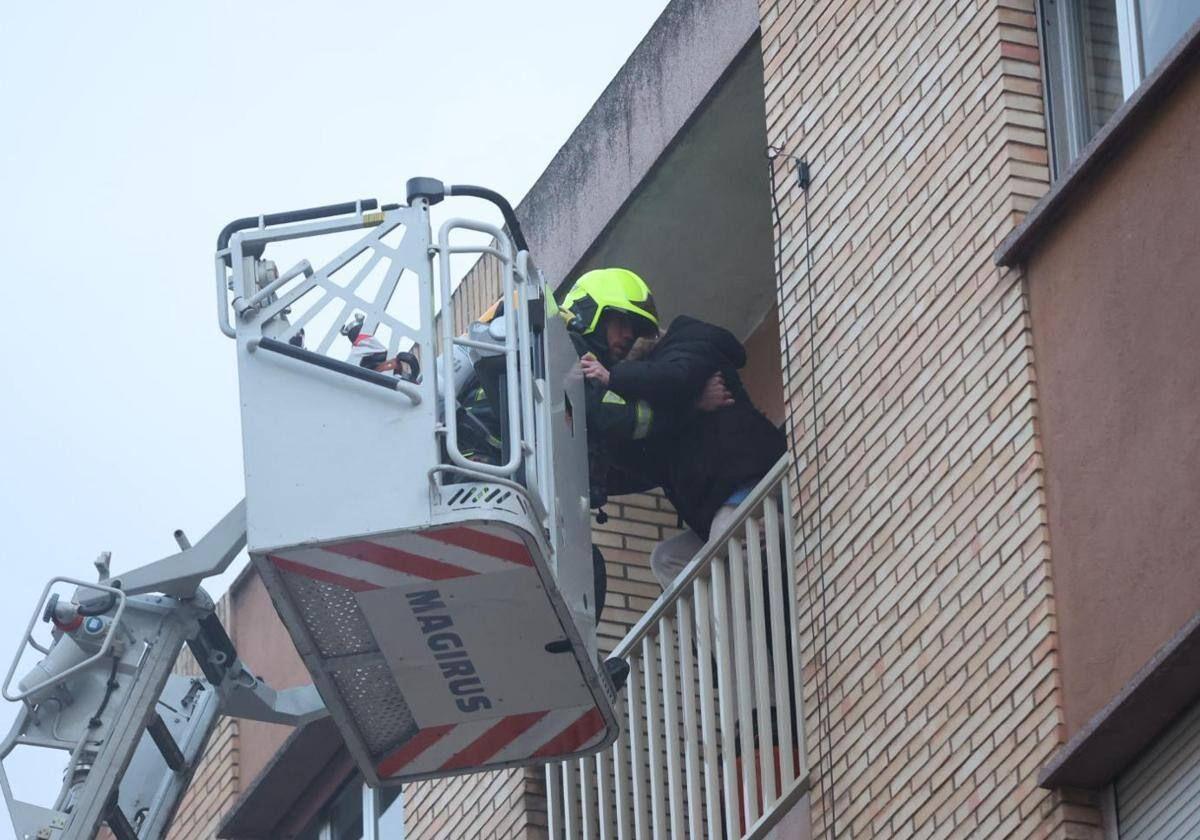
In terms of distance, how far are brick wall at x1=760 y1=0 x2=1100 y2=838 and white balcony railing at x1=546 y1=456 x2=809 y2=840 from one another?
0.22 meters

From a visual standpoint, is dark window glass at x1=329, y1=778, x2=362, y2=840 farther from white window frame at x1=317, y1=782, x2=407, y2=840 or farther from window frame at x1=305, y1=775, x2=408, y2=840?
white window frame at x1=317, y1=782, x2=407, y2=840

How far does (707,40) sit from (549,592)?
3.76 meters

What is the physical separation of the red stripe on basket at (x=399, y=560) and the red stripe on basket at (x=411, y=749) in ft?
3.11

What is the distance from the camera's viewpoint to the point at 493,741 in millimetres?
9875

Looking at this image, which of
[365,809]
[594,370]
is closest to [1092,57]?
[594,370]

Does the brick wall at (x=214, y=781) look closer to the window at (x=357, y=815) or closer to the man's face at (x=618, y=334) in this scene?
the window at (x=357, y=815)

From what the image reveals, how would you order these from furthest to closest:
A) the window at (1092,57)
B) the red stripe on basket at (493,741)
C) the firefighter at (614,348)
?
the firefighter at (614,348) < the red stripe on basket at (493,741) < the window at (1092,57)

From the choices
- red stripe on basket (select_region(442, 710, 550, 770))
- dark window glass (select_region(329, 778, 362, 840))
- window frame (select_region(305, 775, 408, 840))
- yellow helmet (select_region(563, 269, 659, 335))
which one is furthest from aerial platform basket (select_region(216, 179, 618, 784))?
dark window glass (select_region(329, 778, 362, 840))

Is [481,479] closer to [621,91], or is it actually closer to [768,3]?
[768,3]

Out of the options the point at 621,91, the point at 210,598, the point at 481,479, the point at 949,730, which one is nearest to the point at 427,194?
the point at 481,479

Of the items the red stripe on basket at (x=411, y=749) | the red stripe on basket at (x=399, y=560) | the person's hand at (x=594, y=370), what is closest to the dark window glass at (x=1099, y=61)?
the person's hand at (x=594, y=370)

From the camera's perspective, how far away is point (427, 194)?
30.5ft

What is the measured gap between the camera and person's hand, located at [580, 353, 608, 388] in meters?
10.8

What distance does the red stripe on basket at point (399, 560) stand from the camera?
885cm
